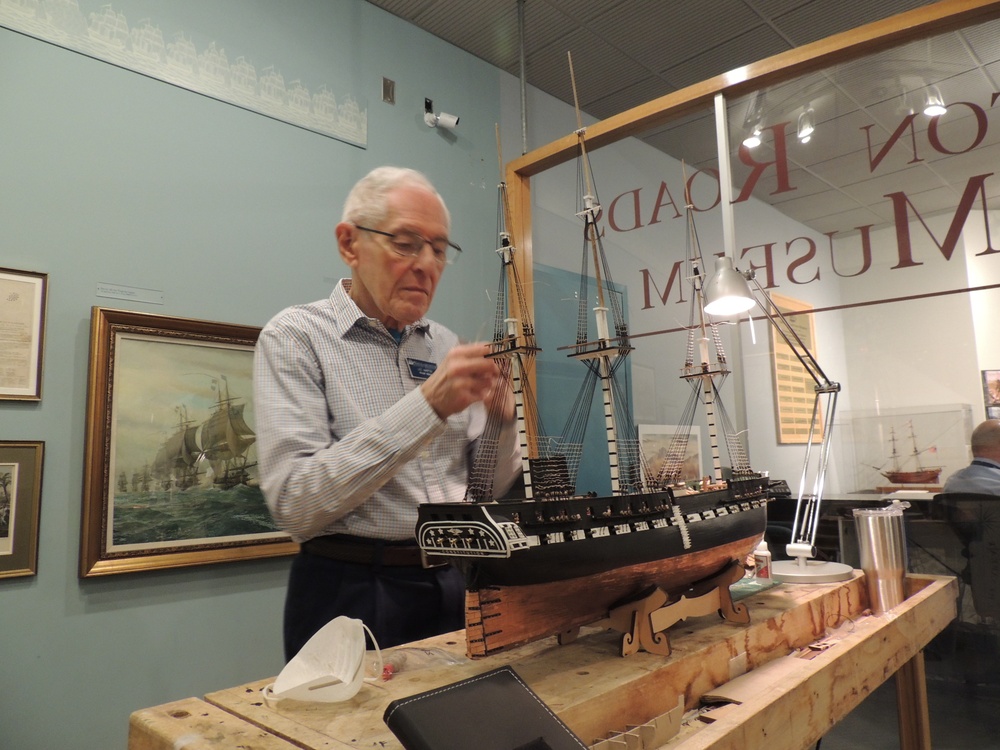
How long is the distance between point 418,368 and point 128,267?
4.56 feet

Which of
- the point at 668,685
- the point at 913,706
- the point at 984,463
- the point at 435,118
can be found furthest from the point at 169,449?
the point at 984,463

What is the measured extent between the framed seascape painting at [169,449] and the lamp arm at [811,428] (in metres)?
1.89

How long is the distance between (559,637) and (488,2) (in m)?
3.15

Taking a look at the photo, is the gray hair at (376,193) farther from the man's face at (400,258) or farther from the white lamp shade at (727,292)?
the white lamp shade at (727,292)

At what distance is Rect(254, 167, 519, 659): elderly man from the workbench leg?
151cm

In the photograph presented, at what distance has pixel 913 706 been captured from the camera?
2242 mm

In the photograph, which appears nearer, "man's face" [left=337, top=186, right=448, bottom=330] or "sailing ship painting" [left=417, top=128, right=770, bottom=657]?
"sailing ship painting" [left=417, top=128, right=770, bottom=657]

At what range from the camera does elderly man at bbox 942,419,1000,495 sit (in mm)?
2451

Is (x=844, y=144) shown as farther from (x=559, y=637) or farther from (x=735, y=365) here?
(x=559, y=637)

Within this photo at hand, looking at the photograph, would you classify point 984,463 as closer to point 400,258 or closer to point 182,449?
point 400,258

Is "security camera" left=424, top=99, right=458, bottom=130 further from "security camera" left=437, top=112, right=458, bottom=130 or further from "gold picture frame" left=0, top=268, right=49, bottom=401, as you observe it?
"gold picture frame" left=0, top=268, right=49, bottom=401

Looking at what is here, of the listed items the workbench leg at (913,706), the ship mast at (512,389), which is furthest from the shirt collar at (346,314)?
the workbench leg at (913,706)

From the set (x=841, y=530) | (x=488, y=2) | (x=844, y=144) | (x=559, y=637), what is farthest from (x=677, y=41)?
(x=559, y=637)

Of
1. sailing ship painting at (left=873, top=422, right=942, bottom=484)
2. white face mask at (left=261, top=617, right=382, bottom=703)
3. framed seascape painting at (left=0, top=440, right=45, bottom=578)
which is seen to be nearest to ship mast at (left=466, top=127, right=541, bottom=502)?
white face mask at (left=261, top=617, right=382, bottom=703)
